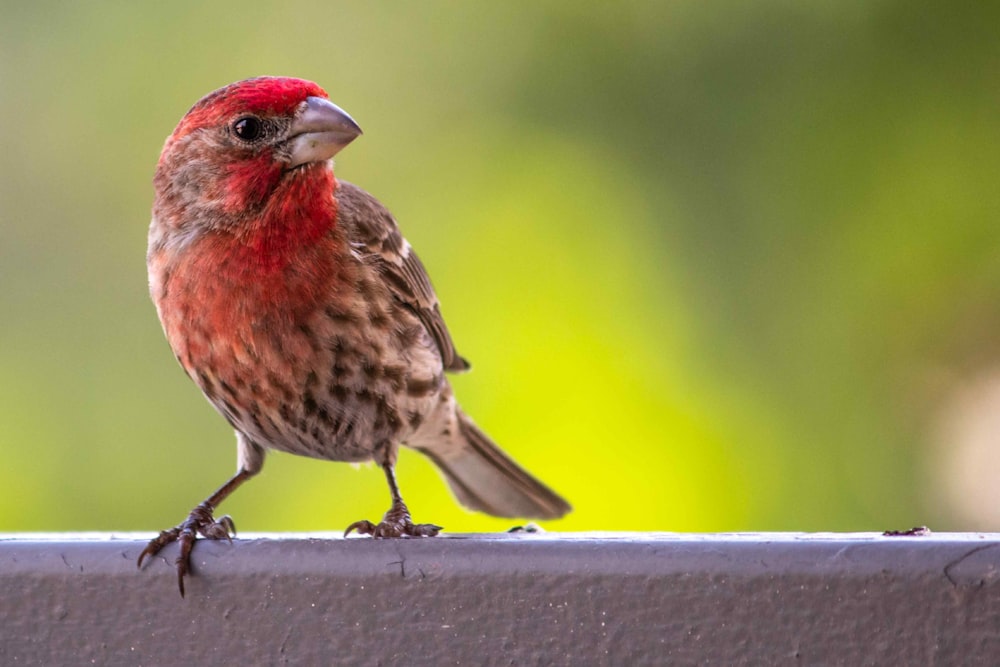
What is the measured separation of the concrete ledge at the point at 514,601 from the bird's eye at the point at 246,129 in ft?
4.05

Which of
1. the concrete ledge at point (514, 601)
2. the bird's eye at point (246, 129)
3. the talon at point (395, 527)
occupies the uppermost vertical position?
the bird's eye at point (246, 129)

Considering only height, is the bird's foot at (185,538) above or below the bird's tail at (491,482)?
below

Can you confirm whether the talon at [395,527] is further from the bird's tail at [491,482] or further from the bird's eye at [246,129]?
the bird's eye at [246,129]

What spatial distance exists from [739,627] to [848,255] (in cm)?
261

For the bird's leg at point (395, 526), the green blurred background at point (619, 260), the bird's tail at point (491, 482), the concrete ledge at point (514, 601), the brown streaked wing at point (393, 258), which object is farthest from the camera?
the green blurred background at point (619, 260)

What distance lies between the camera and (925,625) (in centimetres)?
186

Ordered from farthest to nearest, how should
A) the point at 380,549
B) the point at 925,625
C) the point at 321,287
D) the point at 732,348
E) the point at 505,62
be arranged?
the point at 505,62 < the point at 732,348 < the point at 321,287 < the point at 380,549 < the point at 925,625

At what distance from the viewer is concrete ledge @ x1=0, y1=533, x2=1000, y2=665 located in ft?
6.16

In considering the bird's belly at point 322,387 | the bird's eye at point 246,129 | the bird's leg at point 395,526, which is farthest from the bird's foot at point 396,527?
the bird's eye at point 246,129

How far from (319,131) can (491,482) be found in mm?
1214

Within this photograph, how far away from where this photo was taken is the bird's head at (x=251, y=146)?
3.12 m

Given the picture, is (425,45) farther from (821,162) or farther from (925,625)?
(925,625)

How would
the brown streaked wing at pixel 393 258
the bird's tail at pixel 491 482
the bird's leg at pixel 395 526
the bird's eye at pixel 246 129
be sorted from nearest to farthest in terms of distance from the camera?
1. the bird's leg at pixel 395 526
2. the bird's eye at pixel 246 129
3. the brown streaked wing at pixel 393 258
4. the bird's tail at pixel 491 482

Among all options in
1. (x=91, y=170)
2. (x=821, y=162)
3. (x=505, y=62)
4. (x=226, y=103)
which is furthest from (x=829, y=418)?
(x=91, y=170)
